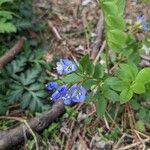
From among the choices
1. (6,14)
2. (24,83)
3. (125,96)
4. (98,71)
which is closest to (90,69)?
(98,71)

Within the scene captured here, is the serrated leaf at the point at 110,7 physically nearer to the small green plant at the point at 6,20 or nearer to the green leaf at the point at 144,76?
the green leaf at the point at 144,76

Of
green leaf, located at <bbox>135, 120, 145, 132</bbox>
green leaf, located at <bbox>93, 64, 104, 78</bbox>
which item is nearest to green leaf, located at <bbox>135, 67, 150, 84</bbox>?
green leaf, located at <bbox>93, 64, 104, 78</bbox>

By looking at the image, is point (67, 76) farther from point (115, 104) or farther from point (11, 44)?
point (11, 44)

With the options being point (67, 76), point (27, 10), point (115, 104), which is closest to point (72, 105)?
point (115, 104)

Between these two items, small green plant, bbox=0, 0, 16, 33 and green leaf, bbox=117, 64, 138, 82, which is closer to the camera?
green leaf, bbox=117, 64, 138, 82

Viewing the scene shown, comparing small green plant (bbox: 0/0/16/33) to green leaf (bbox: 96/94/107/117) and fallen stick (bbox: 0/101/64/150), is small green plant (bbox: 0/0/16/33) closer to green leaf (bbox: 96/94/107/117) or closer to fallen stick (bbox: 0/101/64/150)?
fallen stick (bbox: 0/101/64/150)
